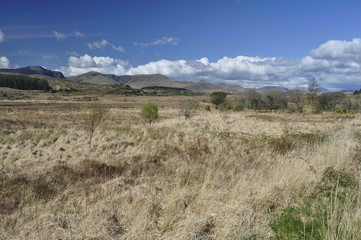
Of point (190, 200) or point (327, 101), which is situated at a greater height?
point (327, 101)

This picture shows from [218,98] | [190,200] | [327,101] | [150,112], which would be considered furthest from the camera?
[218,98]

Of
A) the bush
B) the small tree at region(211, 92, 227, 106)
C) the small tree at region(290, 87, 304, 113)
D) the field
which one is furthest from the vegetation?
the field

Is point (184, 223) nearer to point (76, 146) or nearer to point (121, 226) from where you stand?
point (121, 226)

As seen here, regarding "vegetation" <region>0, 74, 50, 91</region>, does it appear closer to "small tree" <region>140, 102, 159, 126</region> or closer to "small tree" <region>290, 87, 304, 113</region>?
"small tree" <region>290, 87, 304, 113</region>

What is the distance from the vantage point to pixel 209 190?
16.3ft

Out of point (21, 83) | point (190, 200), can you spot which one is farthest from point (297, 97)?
point (21, 83)

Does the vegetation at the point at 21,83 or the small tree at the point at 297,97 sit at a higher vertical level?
the vegetation at the point at 21,83

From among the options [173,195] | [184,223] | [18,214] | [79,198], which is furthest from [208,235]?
[18,214]

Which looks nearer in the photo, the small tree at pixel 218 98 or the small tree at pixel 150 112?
the small tree at pixel 150 112

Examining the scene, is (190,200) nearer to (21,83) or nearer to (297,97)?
(297,97)

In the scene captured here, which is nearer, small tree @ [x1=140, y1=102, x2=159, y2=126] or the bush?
small tree @ [x1=140, y1=102, x2=159, y2=126]

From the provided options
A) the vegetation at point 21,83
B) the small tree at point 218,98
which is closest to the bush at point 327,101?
the small tree at point 218,98

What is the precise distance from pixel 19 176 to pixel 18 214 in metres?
3.64

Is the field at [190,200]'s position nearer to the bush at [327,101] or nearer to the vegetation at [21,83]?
the bush at [327,101]
